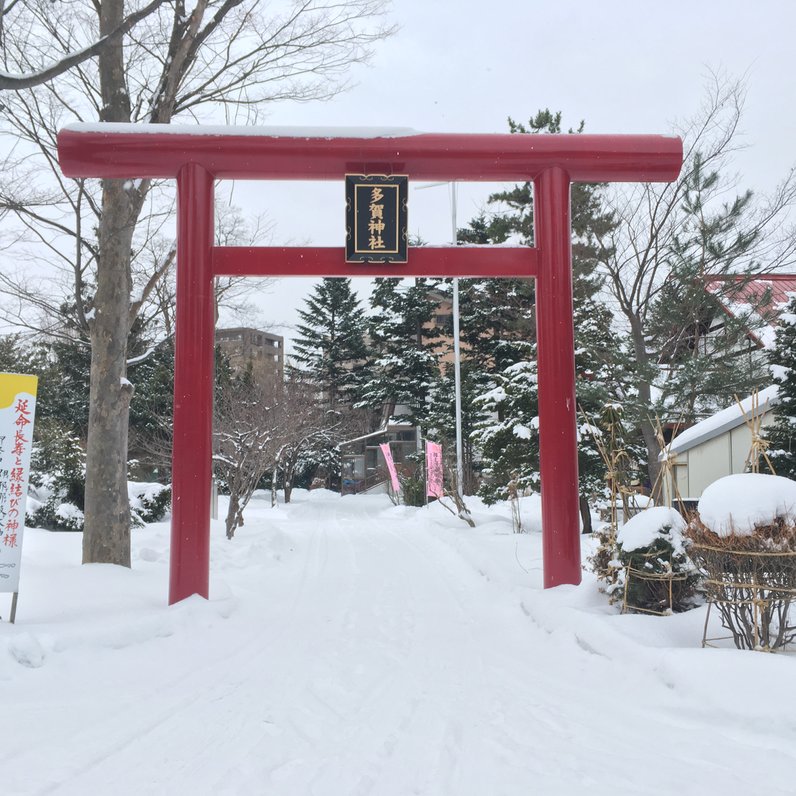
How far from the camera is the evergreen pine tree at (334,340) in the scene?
134ft

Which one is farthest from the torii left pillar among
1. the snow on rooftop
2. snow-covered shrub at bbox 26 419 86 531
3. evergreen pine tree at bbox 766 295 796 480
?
the snow on rooftop

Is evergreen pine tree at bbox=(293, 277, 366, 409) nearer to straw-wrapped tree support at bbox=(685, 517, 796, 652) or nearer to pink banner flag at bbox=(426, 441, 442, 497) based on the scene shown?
pink banner flag at bbox=(426, 441, 442, 497)

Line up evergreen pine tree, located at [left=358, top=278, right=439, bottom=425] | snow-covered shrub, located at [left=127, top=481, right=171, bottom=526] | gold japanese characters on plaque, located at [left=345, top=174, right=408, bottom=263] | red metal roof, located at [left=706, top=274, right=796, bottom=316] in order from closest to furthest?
gold japanese characters on plaque, located at [left=345, top=174, right=408, bottom=263] < red metal roof, located at [left=706, top=274, right=796, bottom=316] < snow-covered shrub, located at [left=127, top=481, right=171, bottom=526] < evergreen pine tree, located at [left=358, top=278, right=439, bottom=425]

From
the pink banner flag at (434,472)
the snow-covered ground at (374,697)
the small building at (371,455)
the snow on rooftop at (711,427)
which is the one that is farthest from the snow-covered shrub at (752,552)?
the small building at (371,455)

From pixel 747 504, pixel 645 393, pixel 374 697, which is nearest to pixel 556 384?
pixel 747 504

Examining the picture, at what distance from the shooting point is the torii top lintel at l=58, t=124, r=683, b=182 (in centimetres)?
709

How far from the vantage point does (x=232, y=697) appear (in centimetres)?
440

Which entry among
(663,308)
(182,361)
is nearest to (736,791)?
(182,361)

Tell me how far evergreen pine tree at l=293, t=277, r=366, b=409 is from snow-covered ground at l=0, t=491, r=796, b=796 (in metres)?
33.1

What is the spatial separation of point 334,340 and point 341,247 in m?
34.4

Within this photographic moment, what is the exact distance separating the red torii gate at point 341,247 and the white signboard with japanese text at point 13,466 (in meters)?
1.49

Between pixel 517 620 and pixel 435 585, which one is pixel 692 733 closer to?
pixel 517 620

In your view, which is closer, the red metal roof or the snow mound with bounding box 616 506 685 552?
the snow mound with bounding box 616 506 685 552

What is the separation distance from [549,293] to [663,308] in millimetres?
6253
